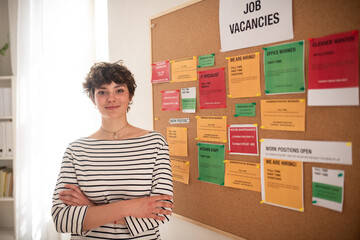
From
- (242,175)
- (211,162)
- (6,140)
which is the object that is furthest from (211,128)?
(6,140)

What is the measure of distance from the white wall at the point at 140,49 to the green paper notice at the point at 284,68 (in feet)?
2.40

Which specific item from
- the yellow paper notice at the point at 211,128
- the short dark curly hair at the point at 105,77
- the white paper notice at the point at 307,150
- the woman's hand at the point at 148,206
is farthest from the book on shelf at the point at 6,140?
the white paper notice at the point at 307,150

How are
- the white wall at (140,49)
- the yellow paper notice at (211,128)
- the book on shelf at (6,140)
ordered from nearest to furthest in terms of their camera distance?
1. the yellow paper notice at (211,128)
2. the white wall at (140,49)
3. the book on shelf at (6,140)

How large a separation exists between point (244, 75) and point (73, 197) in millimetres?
1010

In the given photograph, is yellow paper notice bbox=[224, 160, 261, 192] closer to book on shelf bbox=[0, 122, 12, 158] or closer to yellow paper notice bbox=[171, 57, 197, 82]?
yellow paper notice bbox=[171, 57, 197, 82]

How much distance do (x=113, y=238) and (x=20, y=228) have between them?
5.19 feet

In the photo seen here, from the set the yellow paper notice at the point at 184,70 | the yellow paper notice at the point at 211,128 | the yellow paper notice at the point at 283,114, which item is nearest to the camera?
the yellow paper notice at the point at 283,114

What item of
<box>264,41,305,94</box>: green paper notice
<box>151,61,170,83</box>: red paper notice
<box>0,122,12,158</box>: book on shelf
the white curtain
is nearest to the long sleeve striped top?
<box>151,61,170,83</box>: red paper notice

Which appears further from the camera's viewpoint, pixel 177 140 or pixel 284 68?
pixel 177 140

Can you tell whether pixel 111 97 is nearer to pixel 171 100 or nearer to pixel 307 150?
pixel 171 100

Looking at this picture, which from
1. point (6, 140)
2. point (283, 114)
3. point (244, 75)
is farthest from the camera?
point (6, 140)

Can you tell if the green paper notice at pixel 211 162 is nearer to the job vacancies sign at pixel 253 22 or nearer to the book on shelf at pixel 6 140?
the job vacancies sign at pixel 253 22

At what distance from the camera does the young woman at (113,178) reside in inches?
43.2

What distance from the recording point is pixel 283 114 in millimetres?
1005
